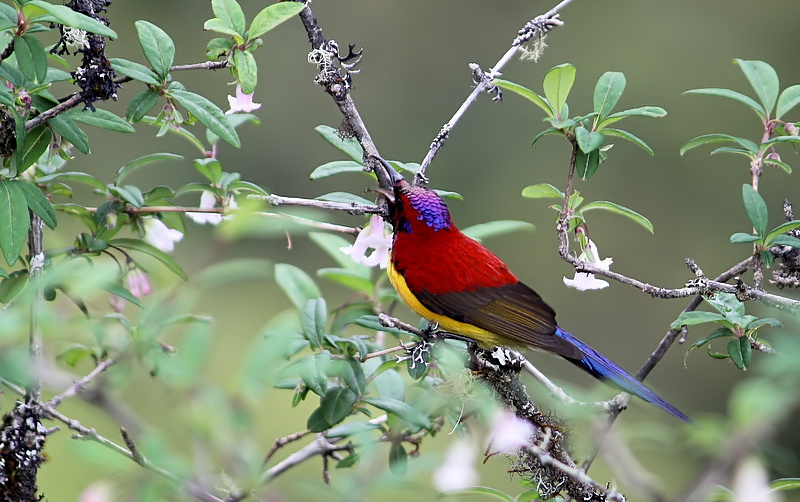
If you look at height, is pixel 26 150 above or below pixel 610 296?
below

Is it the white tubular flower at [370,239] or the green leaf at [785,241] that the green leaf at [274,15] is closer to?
the white tubular flower at [370,239]

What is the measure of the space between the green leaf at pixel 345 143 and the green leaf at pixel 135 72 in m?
0.28

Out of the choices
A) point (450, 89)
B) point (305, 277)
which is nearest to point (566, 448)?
point (305, 277)

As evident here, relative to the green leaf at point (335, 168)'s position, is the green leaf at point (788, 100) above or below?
above

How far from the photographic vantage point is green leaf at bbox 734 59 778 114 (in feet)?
4.17

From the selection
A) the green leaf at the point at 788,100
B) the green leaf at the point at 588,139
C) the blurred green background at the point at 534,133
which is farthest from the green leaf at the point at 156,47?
the blurred green background at the point at 534,133

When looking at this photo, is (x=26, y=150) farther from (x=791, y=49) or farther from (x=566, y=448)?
(x=791, y=49)

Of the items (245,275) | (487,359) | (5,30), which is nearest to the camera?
(245,275)

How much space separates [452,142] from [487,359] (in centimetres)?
295

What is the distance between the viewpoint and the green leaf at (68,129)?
3.47ft

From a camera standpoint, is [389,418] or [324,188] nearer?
[389,418]

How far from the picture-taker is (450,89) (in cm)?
400

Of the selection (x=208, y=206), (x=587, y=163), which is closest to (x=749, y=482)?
(x=587, y=163)

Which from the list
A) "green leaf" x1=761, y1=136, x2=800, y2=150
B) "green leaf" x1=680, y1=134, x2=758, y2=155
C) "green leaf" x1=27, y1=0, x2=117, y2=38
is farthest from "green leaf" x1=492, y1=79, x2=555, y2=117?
"green leaf" x1=27, y1=0, x2=117, y2=38
